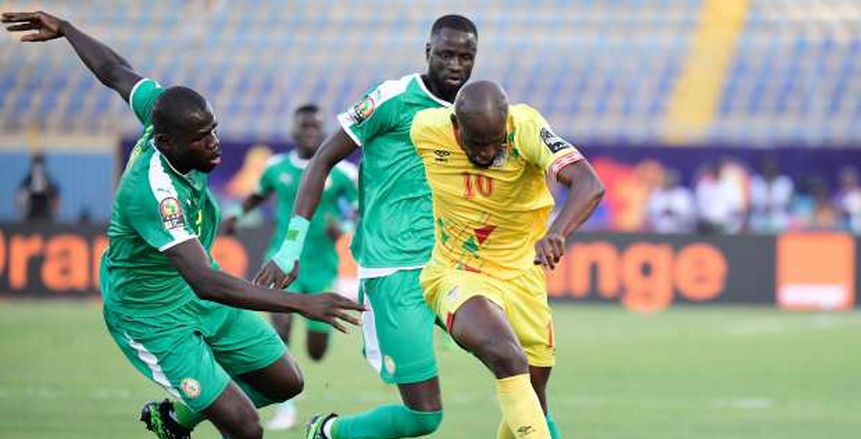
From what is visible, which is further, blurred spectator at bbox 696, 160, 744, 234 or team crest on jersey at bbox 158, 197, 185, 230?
blurred spectator at bbox 696, 160, 744, 234

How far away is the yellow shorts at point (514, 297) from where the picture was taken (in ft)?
26.7

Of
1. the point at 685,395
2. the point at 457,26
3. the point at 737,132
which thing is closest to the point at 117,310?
the point at 457,26

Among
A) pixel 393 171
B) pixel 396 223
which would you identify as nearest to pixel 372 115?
pixel 393 171

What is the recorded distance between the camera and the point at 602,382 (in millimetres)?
14820

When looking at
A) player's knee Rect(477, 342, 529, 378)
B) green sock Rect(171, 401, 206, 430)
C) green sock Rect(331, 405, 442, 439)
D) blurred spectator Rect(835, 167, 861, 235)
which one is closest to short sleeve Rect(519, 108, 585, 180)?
player's knee Rect(477, 342, 529, 378)

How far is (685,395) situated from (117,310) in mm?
6873

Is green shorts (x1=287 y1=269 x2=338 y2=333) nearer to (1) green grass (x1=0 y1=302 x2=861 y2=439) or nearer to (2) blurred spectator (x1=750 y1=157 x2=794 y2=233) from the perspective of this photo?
(1) green grass (x1=0 y1=302 x2=861 y2=439)

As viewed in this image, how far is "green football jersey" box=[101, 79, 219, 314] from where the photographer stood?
7.62 meters

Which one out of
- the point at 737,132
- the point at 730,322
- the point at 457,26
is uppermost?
the point at 457,26

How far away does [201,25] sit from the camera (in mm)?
31656

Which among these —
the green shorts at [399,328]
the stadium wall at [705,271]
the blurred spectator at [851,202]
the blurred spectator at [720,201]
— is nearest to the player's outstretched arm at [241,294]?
the green shorts at [399,328]

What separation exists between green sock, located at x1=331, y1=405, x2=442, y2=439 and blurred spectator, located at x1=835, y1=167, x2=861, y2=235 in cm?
1929

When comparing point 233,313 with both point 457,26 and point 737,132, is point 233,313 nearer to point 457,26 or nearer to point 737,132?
point 457,26

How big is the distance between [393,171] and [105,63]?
1.71 m
